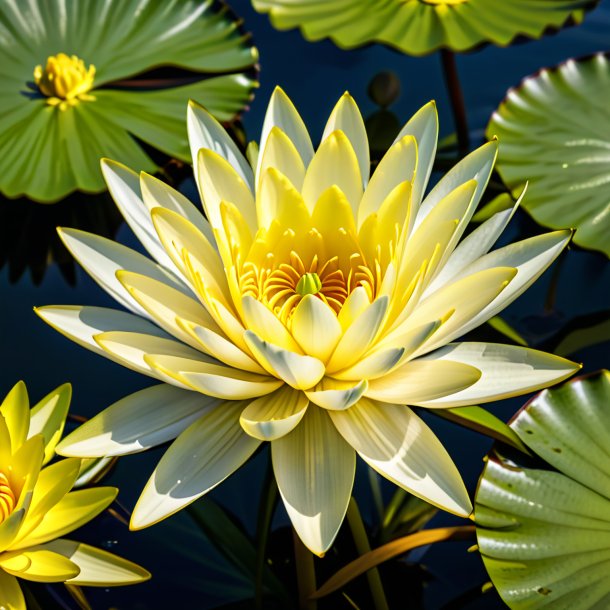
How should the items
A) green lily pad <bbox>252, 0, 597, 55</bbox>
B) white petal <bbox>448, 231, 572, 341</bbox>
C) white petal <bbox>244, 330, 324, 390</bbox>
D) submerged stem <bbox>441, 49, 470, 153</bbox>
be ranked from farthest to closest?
submerged stem <bbox>441, 49, 470, 153</bbox> → green lily pad <bbox>252, 0, 597, 55</bbox> → white petal <bbox>448, 231, 572, 341</bbox> → white petal <bbox>244, 330, 324, 390</bbox>

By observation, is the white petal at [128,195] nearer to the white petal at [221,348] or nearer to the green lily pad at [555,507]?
the white petal at [221,348]

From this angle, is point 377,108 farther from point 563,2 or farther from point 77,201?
point 77,201

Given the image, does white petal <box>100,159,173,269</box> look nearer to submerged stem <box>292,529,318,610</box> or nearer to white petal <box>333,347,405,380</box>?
white petal <box>333,347,405,380</box>

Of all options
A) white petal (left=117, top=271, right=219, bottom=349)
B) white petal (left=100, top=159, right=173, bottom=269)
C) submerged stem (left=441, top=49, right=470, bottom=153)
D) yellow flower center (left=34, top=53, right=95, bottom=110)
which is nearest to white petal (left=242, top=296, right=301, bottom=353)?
white petal (left=117, top=271, right=219, bottom=349)

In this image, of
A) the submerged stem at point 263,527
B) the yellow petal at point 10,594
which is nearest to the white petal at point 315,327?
the submerged stem at point 263,527

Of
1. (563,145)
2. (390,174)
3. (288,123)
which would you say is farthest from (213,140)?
(563,145)

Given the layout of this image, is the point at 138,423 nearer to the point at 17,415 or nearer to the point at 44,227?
the point at 17,415
